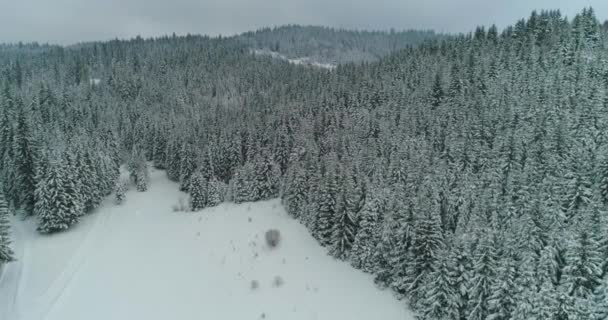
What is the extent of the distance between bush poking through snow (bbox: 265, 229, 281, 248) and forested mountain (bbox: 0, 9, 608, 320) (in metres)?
5.12

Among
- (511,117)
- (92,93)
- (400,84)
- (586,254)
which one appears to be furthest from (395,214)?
(92,93)

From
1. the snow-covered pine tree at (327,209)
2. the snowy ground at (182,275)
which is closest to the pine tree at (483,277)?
the snowy ground at (182,275)

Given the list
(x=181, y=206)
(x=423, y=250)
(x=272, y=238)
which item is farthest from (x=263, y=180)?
(x=423, y=250)

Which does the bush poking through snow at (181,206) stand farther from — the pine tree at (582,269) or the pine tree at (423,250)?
the pine tree at (582,269)

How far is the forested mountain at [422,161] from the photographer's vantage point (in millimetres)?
25469

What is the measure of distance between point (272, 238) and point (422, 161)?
22.7 metres

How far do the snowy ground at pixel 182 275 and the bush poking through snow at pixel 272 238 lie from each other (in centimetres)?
77

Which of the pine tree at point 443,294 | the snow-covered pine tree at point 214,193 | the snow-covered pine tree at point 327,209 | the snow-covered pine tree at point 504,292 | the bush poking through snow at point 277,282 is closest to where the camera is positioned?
the snow-covered pine tree at point 504,292

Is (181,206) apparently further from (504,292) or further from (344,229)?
(504,292)

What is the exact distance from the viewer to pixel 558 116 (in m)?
48.9

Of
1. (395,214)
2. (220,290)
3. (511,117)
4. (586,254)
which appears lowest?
(220,290)

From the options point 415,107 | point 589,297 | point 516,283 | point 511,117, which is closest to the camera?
point 589,297

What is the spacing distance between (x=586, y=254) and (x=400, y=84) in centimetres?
6576

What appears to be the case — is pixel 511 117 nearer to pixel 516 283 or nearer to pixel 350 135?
pixel 350 135
